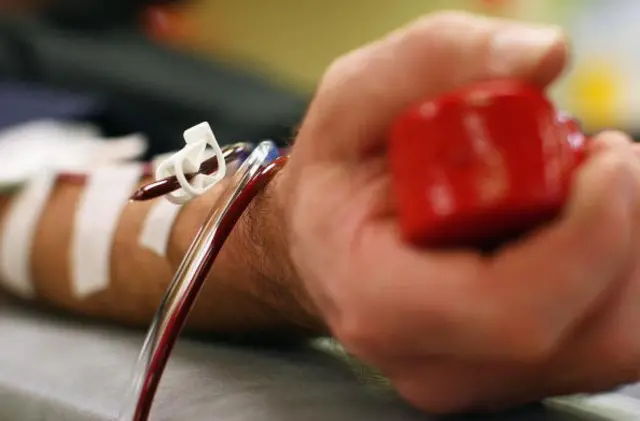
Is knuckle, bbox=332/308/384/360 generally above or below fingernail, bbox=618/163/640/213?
below

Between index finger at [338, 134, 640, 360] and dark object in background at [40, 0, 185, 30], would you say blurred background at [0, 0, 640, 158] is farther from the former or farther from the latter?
index finger at [338, 134, 640, 360]

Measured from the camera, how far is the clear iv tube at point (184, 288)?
0.35 m

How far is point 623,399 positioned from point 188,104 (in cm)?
70

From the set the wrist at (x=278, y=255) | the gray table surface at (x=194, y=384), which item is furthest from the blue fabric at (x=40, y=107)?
the wrist at (x=278, y=255)

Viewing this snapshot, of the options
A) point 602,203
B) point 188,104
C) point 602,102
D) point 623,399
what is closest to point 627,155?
point 602,203

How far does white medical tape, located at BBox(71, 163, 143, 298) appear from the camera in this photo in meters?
0.52

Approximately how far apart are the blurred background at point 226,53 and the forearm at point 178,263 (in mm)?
122

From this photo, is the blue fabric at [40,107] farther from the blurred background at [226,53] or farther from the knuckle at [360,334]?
the knuckle at [360,334]

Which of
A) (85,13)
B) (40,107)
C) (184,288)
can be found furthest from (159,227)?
(85,13)

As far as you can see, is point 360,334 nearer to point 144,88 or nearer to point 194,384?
point 194,384

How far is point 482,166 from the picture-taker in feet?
0.74

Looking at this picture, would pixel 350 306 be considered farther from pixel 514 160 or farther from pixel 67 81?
pixel 67 81

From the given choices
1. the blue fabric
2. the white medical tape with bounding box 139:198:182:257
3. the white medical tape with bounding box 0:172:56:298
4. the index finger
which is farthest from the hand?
the blue fabric

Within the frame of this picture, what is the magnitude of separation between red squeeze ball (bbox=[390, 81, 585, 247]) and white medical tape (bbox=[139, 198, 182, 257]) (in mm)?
248
